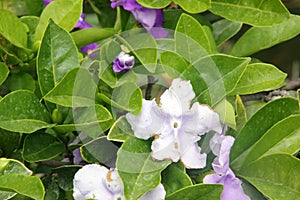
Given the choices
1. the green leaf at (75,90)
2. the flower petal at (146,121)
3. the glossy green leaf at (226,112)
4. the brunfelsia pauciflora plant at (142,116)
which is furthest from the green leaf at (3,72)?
the glossy green leaf at (226,112)

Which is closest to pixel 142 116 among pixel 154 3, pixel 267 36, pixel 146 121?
pixel 146 121

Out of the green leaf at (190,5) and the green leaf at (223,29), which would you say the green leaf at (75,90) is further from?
the green leaf at (223,29)

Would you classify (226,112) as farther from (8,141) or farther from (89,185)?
(8,141)

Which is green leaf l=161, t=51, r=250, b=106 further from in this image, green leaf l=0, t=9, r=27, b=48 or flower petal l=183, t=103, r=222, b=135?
green leaf l=0, t=9, r=27, b=48

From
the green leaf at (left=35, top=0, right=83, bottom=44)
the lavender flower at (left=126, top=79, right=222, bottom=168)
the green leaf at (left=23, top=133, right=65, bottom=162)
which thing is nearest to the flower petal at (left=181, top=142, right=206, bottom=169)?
the lavender flower at (left=126, top=79, right=222, bottom=168)

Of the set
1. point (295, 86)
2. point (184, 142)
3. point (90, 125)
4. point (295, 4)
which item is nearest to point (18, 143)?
point (90, 125)

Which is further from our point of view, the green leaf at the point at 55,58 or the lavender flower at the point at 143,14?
the lavender flower at the point at 143,14

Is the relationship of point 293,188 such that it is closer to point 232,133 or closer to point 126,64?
point 232,133
